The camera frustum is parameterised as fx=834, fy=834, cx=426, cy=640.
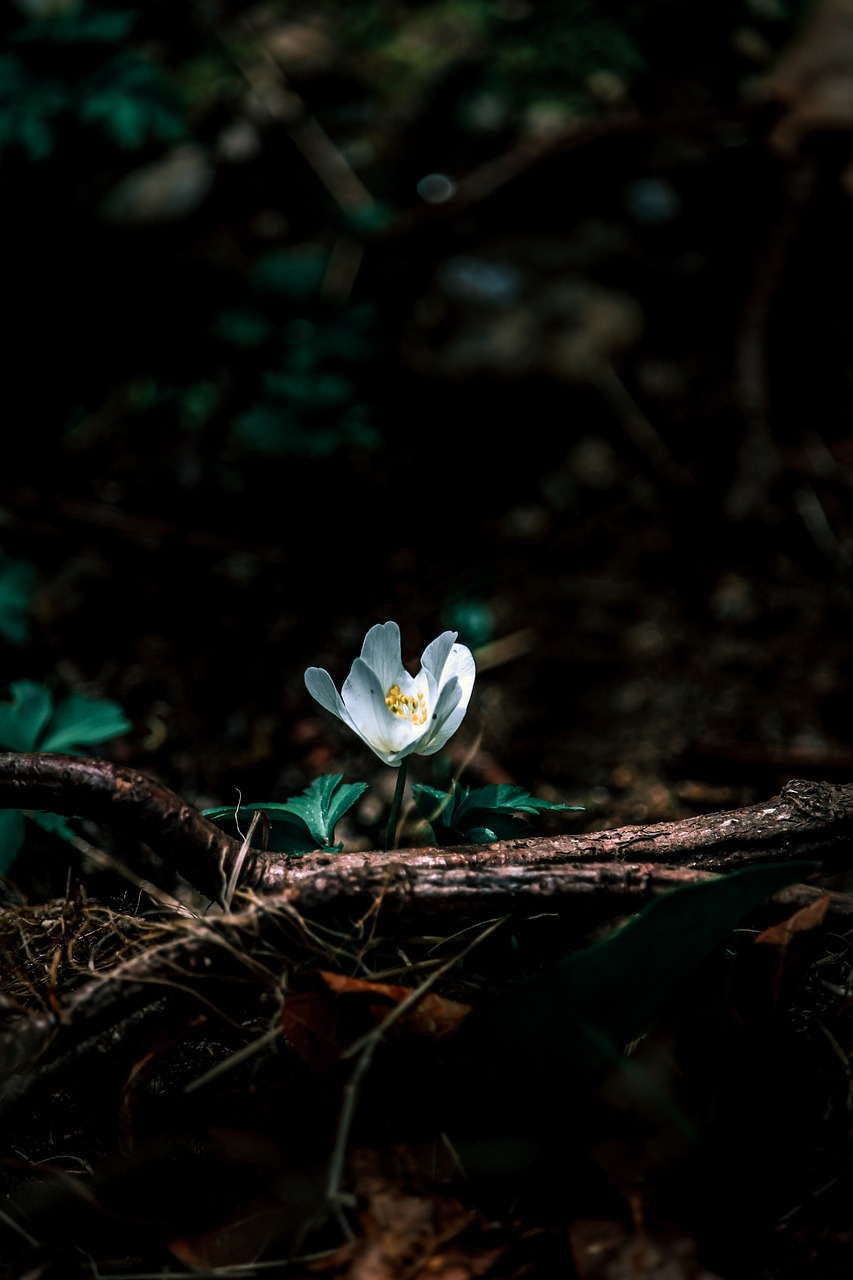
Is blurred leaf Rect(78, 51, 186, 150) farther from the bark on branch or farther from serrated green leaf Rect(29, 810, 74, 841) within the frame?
the bark on branch

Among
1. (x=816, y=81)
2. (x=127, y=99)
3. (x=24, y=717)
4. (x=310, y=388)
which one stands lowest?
(x=816, y=81)

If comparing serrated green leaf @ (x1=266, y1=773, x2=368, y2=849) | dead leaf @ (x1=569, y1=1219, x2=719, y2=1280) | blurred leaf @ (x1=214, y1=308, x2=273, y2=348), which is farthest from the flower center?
blurred leaf @ (x1=214, y1=308, x2=273, y2=348)

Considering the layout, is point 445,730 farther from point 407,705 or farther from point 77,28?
point 77,28

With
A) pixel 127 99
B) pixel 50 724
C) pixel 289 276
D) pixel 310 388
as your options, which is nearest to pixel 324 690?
pixel 50 724

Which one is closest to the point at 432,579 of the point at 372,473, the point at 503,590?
the point at 503,590

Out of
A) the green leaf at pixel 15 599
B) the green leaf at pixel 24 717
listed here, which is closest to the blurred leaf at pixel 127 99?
the green leaf at pixel 15 599

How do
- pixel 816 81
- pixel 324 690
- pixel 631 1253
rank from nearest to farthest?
pixel 631 1253, pixel 324 690, pixel 816 81
